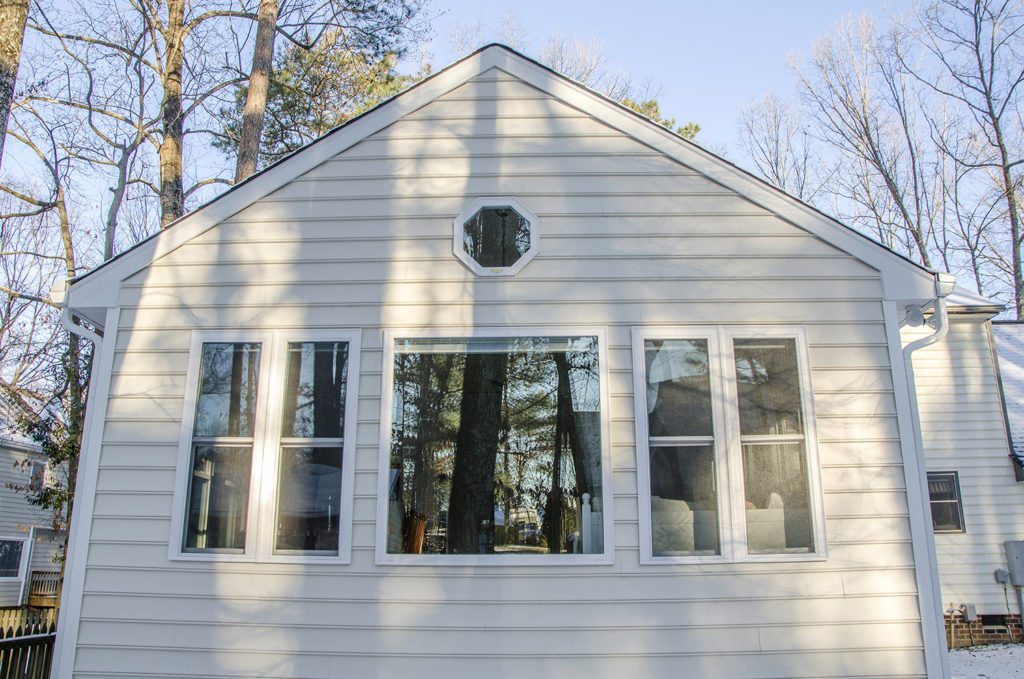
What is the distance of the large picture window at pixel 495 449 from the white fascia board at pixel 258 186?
59.3 inches

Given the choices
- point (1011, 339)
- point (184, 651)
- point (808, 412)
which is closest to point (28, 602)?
point (184, 651)

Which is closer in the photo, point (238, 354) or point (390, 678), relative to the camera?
point (390, 678)

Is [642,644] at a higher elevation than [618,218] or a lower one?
lower

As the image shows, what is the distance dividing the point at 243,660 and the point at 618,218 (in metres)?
3.79

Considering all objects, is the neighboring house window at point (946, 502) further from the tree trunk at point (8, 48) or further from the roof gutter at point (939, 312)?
the tree trunk at point (8, 48)

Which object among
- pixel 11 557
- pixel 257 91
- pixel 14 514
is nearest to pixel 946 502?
pixel 257 91

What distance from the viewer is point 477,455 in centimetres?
505

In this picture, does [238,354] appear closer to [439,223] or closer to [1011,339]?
[439,223]

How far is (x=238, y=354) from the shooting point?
5.27 m

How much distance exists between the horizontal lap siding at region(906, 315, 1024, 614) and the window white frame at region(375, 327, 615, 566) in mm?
9195

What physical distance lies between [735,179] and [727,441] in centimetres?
184

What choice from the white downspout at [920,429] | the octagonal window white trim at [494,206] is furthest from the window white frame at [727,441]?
the octagonal window white trim at [494,206]

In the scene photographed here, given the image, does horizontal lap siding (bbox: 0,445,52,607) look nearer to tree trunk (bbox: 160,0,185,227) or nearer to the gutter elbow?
tree trunk (bbox: 160,0,185,227)

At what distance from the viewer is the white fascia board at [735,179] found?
5156 mm
